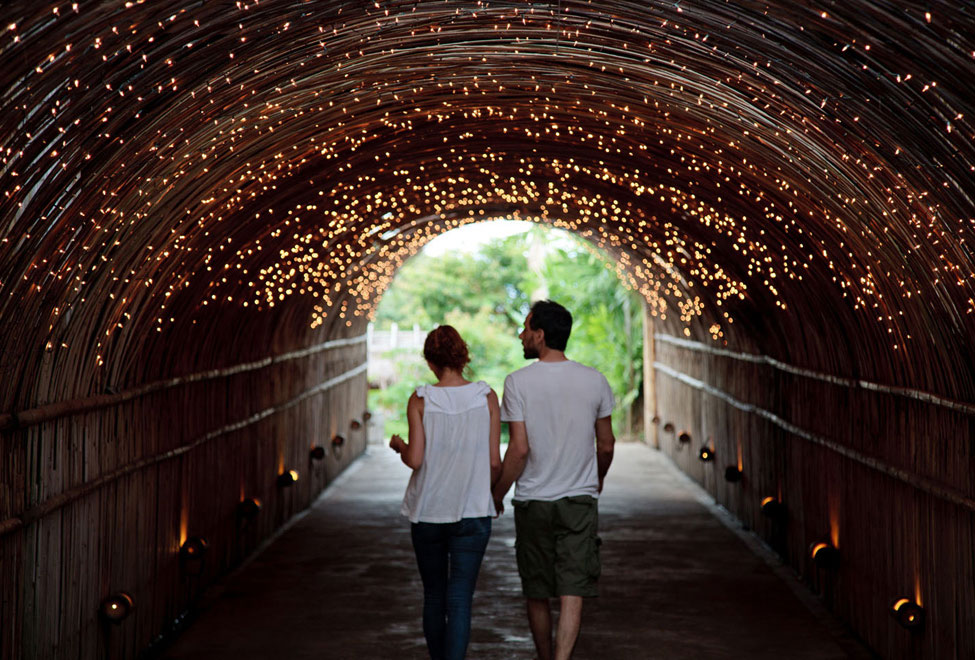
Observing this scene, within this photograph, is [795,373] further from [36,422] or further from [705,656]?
[36,422]

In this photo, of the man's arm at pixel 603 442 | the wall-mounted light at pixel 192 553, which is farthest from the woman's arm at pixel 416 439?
the wall-mounted light at pixel 192 553

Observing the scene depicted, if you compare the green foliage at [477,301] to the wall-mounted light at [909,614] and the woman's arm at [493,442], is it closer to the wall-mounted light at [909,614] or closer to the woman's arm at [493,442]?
the wall-mounted light at [909,614]

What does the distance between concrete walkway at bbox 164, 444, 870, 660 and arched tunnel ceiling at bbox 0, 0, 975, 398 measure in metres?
1.53

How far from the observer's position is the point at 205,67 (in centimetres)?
428

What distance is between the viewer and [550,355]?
15.8ft

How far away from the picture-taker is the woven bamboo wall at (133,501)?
15.2 ft

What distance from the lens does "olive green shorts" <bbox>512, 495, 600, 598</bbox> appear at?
185 inches

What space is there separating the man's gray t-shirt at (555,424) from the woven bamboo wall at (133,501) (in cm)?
185

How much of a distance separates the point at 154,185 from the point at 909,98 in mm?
2936

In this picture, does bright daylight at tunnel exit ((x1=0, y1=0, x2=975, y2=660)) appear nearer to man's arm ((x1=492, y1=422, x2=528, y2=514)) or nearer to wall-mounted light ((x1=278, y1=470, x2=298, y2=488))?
wall-mounted light ((x1=278, y1=470, x2=298, y2=488))

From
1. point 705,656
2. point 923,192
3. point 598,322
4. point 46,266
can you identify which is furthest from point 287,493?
point 598,322

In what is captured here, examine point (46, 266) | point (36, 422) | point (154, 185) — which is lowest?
point (36, 422)

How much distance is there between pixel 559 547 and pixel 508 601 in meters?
2.50

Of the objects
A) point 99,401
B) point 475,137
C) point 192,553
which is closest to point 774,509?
point 475,137
